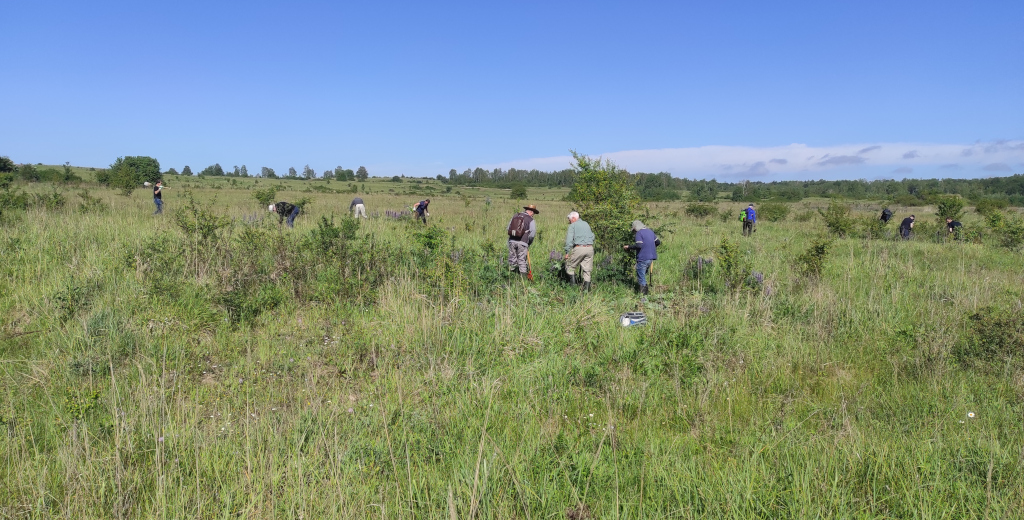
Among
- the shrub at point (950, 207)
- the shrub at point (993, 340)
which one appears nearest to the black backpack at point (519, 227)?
the shrub at point (993, 340)

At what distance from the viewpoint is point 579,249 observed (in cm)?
888

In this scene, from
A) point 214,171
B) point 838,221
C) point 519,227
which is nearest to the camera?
point 519,227

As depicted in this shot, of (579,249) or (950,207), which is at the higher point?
(950,207)

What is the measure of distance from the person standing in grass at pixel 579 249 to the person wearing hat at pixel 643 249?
65 cm

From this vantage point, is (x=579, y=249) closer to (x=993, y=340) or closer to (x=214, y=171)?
(x=993, y=340)

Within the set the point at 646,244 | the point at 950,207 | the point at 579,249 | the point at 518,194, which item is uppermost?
the point at 518,194

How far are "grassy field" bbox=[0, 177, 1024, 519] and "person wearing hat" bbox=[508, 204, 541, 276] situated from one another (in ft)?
3.12

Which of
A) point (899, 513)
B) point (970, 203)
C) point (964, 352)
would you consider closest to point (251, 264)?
point (899, 513)

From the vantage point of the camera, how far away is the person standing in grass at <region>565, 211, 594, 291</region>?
887 cm

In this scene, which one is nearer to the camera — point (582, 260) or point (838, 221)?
point (582, 260)

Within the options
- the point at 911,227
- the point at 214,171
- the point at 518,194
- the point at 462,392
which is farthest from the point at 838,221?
the point at 214,171

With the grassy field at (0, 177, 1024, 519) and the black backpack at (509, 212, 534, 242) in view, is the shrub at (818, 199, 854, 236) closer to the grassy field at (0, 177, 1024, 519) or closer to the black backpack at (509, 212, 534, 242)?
the grassy field at (0, 177, 1024, 519)

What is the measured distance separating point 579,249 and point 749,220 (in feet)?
39.5

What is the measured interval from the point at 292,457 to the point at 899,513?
11.3 feet
